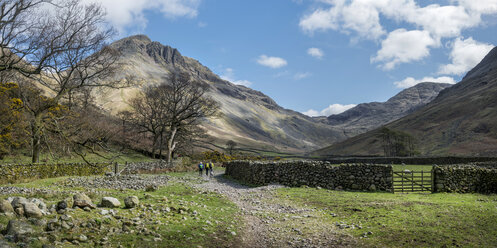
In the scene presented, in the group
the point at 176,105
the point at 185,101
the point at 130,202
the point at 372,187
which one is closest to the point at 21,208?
the point at 130,202

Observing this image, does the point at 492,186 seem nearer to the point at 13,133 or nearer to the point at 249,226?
the point at 249,226

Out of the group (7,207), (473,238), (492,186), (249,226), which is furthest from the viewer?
(492,186)

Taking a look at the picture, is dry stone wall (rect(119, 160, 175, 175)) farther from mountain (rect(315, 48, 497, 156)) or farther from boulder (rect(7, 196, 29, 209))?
mountain (rect(315, 48, 497, 156))

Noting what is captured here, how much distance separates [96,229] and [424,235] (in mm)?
10071

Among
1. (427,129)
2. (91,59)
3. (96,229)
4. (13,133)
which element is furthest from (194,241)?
(427,129)

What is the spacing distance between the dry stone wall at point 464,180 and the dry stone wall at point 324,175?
3.69 metres

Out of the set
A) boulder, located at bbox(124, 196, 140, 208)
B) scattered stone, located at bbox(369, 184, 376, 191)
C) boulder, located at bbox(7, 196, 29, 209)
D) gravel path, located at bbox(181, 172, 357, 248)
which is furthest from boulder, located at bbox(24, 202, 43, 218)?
scattered stone, located at bbox(369, 184, 376, 191)

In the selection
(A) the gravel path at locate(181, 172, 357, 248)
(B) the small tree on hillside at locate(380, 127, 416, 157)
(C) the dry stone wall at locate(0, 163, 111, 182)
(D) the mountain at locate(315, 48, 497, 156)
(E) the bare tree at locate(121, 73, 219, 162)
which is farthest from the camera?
(D) the mountain at locate(315, 48, 497, 156)

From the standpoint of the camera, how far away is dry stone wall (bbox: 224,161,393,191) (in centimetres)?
2120

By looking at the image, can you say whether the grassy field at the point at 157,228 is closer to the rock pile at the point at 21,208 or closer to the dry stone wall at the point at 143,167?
the rock pile at the point at 21,208

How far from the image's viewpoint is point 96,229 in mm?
7984

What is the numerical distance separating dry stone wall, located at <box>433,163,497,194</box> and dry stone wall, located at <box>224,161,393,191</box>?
369 centimetres

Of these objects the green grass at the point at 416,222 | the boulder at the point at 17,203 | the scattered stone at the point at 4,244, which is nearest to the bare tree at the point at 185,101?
the green grass at the point at 416,222

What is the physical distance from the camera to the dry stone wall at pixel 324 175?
2120 centimetres
